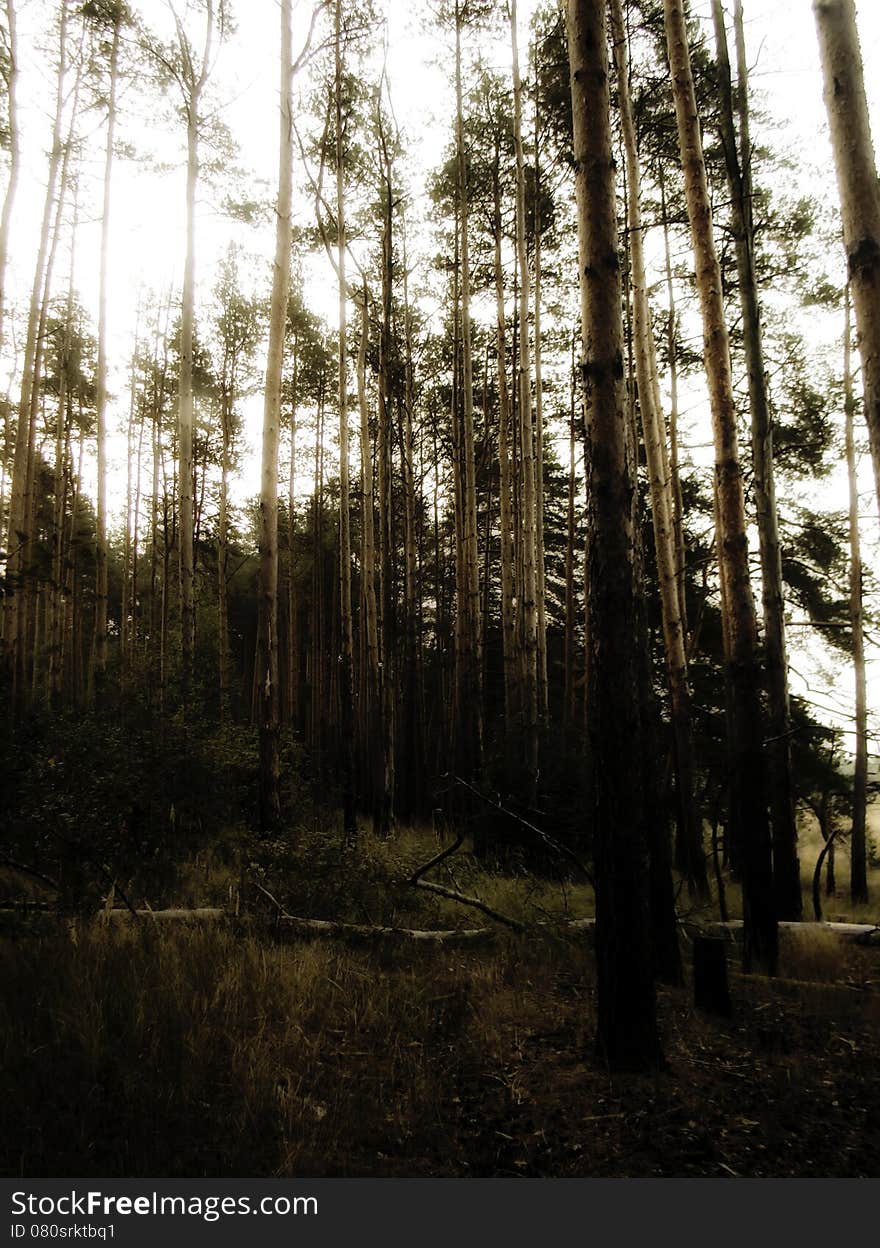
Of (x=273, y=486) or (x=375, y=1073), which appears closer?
(x=375, y=1073)

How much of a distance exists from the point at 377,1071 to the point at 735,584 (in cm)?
433

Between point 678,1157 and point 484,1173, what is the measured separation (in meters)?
0.79

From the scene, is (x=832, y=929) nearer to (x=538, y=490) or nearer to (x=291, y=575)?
(x=538, y=490)

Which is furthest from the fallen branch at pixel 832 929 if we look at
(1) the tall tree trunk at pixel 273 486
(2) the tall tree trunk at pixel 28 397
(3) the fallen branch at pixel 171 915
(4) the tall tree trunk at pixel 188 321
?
(2) the tall tree trunk at pixel 28 397

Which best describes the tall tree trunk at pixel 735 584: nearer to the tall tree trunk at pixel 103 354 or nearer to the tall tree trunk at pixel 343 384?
the tall tree trunk at pixel 343 384

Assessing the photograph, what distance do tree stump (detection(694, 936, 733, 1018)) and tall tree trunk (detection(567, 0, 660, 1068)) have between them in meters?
1.02

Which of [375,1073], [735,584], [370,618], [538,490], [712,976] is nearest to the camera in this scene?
[375,1073]

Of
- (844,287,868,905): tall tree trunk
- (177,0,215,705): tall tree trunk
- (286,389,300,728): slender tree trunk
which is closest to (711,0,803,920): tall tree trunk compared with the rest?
(844,287,868,905): tall tree trunk

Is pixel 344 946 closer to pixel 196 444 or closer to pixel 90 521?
pixel 196 444

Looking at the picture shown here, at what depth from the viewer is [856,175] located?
2672 millimetres

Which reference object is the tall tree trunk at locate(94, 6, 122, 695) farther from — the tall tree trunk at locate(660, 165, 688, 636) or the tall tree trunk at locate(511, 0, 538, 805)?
the tall tree trunk at locate(660, 165, 688, 636)

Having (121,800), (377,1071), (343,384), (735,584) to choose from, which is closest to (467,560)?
(343,384)

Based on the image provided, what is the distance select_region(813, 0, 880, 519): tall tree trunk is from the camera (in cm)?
263

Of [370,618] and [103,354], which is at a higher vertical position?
[103,354]
